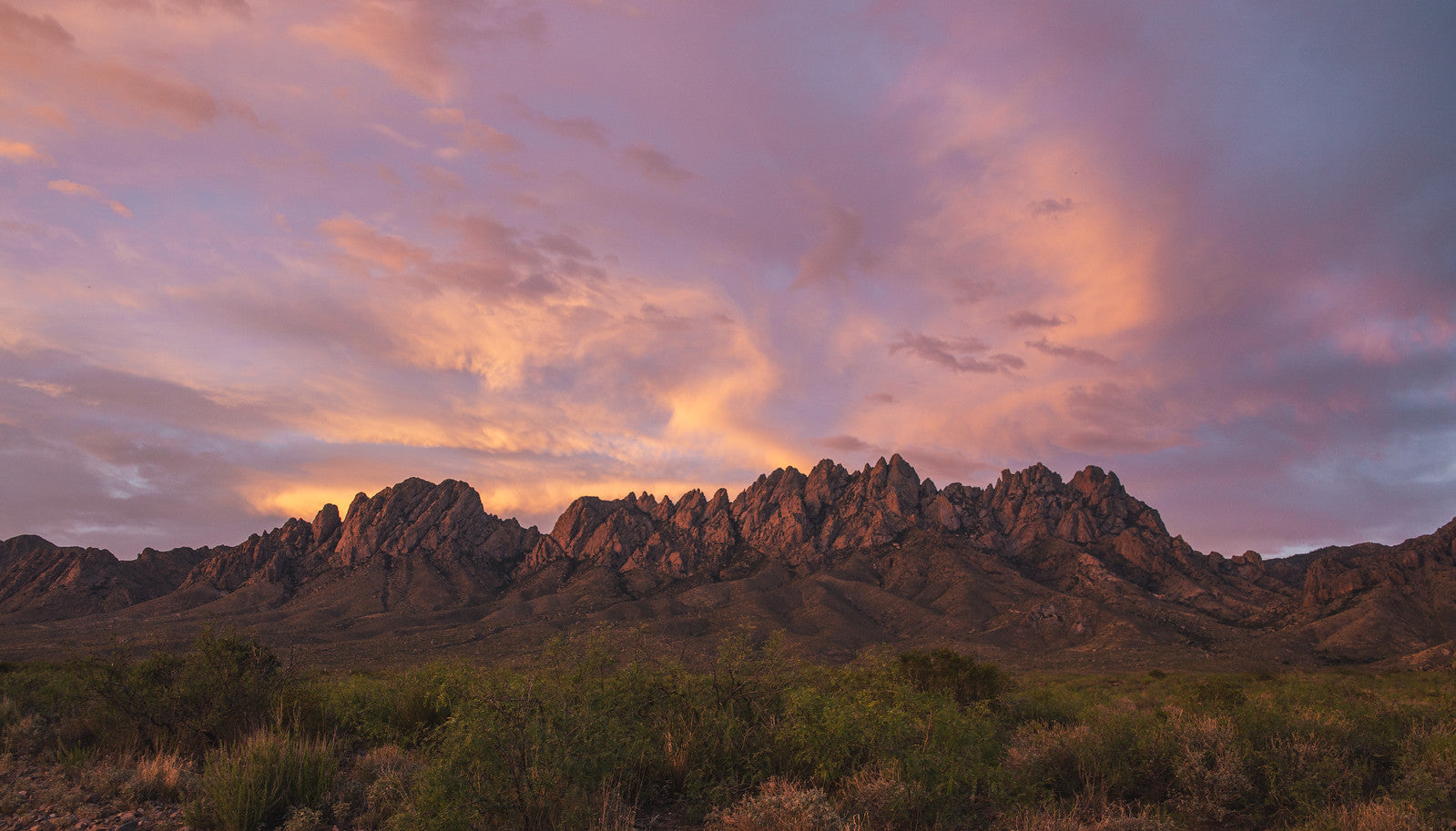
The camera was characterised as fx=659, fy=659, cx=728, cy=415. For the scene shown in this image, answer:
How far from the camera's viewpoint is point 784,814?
9.44 metres

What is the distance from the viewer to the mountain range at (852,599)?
116875 mm

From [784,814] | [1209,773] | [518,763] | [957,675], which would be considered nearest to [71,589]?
[957,675]

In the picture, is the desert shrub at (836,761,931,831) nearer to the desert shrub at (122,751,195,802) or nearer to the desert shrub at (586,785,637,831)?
the desert shrub at (586,785,637,831)

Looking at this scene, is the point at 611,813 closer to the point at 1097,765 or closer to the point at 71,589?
the point at 1097,765

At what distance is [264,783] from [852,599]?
151 m

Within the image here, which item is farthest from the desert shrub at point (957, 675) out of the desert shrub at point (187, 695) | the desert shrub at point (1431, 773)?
the desert shrub at point (187, 695)

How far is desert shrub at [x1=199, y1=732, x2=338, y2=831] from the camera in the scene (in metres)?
10.1

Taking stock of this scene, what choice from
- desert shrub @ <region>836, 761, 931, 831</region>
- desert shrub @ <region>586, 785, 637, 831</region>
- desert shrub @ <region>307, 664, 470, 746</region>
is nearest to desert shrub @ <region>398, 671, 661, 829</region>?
desert shrub @ <region>586, 785, 637, 831</region>

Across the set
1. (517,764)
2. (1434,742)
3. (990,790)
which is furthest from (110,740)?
(1434,742)

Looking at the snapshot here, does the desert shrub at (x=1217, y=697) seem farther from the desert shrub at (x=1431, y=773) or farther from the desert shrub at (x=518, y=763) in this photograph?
the desert shrub at (x=518, y=763)

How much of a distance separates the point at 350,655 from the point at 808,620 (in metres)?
84.8

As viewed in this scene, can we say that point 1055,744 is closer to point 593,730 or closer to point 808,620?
point 593,730

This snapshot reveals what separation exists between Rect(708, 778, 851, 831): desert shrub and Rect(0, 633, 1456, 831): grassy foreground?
0.11 ft

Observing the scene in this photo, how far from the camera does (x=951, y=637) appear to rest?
12550 cm
